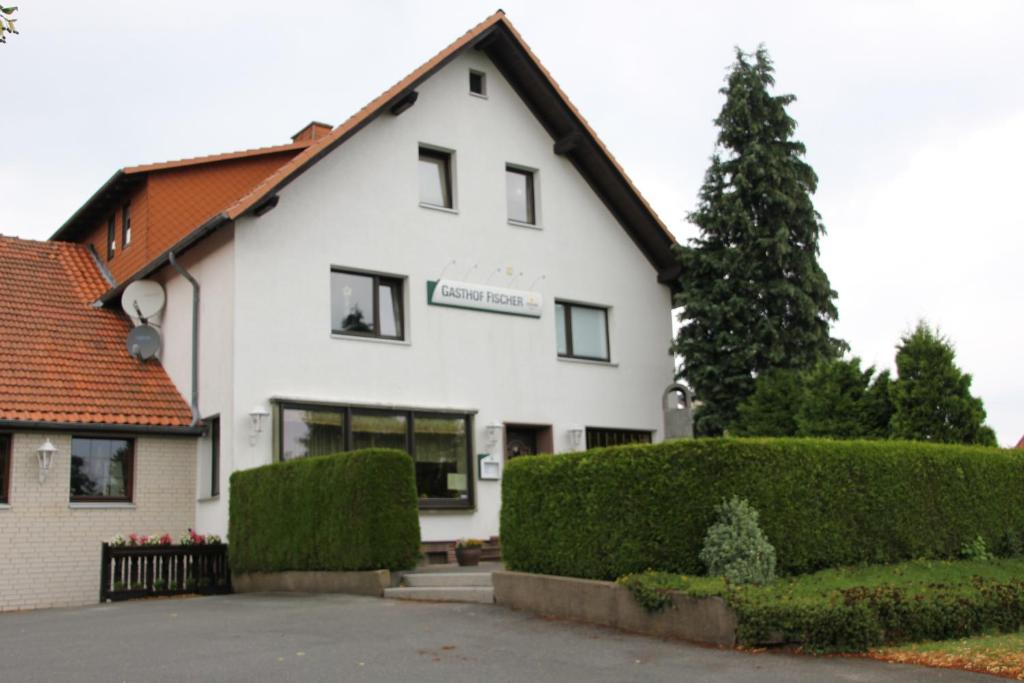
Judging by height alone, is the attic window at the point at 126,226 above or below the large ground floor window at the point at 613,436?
above

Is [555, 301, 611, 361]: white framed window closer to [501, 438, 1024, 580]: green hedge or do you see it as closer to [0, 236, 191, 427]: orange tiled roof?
[0, 236, 191, 427]: orange tiled roof

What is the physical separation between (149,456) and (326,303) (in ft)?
12.5

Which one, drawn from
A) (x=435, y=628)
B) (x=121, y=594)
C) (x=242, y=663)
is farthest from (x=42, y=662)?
(x=121, y=594)

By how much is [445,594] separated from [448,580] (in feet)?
2.23

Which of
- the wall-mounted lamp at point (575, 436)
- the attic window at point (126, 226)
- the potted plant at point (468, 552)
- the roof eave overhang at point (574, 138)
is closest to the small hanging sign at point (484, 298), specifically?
the wall-mounted lamp at point (575, 436)

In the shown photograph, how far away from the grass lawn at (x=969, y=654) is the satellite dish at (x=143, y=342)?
47.5ft

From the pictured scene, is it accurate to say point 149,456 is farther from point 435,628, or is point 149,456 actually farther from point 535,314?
point 435,628

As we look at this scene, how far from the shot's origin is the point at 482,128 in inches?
833

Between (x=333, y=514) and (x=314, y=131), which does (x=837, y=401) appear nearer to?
(x=333, y=514)

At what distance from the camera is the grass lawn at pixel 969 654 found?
8.22 m

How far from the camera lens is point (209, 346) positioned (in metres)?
18.5

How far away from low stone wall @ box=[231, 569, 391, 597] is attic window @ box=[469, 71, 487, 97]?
9.97m

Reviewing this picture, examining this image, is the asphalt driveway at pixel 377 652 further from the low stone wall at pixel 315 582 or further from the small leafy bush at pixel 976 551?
the small leafy bush at pixel 976 551

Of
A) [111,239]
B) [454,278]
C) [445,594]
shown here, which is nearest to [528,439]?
[454,278]
